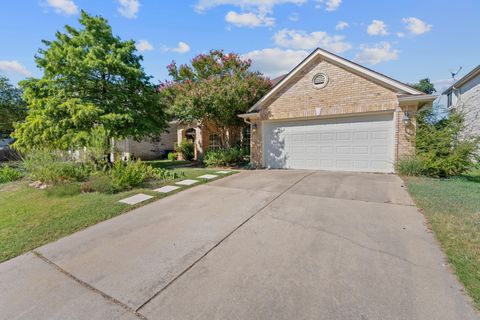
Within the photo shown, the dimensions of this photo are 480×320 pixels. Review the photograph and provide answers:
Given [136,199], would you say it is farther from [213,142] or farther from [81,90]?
[213,142]

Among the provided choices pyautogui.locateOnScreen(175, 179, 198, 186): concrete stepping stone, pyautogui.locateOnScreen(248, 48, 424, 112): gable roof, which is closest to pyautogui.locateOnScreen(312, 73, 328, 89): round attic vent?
pyautogui.locateOnScreen(248, 48, 424, 112): gable roof

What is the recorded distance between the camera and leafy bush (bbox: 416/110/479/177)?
23.1 feet

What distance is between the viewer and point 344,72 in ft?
29.2

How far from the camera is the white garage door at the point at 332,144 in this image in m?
8.45

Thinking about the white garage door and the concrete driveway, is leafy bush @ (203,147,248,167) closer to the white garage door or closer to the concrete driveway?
the white garage door

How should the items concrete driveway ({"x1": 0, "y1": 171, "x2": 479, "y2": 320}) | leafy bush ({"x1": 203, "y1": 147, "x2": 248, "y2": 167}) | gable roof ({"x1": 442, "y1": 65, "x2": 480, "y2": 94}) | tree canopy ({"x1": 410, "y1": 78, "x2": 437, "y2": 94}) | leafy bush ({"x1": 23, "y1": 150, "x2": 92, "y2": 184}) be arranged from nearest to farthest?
concrete driveway ({"x1": 0, "y1": 171, "x2": 479, "y2": 320})
leafy bush ({"x1": 23, "y1": 150, "x2": 92, "y2": 184})
leafy bush ({"x1": 203, "y1": 147, "x2": 248, "y2": 167})
gable roof ({"x1": 442, "y1": 65, "x2": 480, "y2": 94})
tree canopy ({"x1": 410, "y1": 78, "x2": 437, "y2": 94})

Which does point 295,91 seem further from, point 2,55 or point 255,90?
point 2,55

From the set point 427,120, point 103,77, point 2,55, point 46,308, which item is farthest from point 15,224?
point 2,55

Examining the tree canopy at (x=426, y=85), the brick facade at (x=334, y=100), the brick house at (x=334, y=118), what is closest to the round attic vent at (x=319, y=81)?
the brick house at (x=334, y=118)

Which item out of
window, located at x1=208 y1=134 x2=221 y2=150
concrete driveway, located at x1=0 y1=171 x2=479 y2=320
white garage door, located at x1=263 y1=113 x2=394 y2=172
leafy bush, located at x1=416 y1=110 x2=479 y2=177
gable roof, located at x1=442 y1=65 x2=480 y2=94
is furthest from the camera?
window, located at x1=208 y1=134 x2=221 y2=150

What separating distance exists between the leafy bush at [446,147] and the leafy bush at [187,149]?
13.5 m

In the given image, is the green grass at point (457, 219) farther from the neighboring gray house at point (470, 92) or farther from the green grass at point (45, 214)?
the neighboring gray house at point (470, 92)

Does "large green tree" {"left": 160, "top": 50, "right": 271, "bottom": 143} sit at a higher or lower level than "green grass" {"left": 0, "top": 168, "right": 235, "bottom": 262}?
higher

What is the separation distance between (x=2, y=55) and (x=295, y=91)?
55.0 feet
